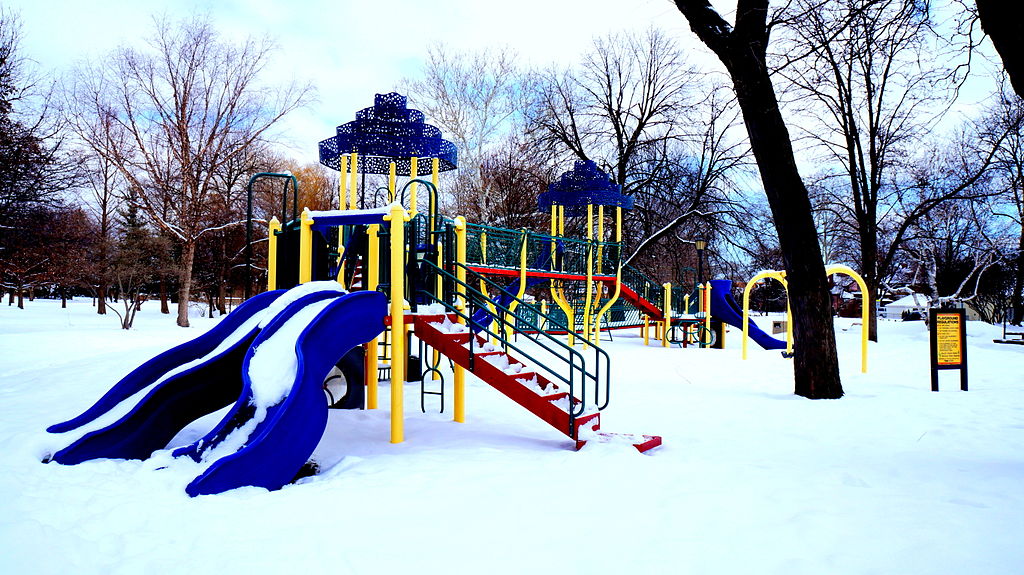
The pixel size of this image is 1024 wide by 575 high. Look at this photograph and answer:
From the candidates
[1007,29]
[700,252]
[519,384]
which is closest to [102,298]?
[700,252]

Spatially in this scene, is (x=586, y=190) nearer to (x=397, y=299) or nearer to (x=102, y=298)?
(x=397, y=299)

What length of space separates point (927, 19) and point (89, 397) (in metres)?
10.3

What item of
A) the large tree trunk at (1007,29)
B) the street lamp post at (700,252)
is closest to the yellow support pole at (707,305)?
the street lamp post at (700,252)

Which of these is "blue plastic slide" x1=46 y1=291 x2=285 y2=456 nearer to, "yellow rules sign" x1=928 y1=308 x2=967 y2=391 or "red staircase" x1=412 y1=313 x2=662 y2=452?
"red staircase" x1=412 y1=313 x2=662 y2=452

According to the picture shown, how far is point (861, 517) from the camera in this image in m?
3.49

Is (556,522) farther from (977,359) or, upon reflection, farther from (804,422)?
(977,359)

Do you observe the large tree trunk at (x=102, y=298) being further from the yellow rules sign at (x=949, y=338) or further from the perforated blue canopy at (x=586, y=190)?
the yellow rules sign at (x=949, y=338)

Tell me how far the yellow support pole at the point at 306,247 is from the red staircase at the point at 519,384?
59.7 inches

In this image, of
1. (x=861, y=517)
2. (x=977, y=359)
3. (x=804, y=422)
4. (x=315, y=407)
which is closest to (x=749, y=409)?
(x=804, y=422)

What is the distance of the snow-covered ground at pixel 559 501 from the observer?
2.89m

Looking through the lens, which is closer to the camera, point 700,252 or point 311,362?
point 311,362

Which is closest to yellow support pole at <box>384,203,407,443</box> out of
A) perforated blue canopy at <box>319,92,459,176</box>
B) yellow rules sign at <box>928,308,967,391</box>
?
perforated blue canopy at <box>319,92,459,176</box>

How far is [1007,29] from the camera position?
4.07 m

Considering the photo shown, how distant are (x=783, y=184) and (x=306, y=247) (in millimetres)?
6398
